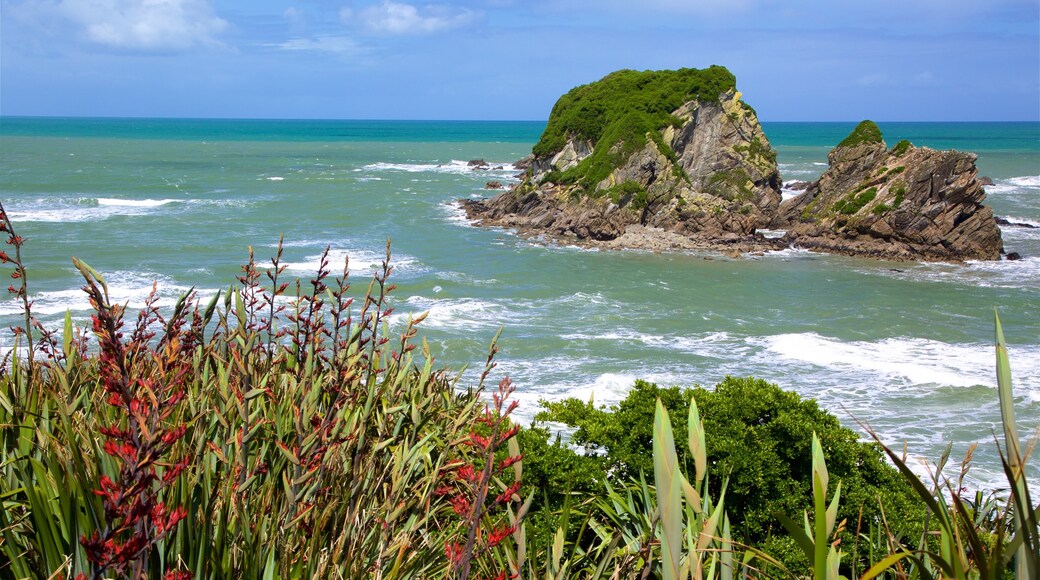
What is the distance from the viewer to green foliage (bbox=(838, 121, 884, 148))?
3591cm

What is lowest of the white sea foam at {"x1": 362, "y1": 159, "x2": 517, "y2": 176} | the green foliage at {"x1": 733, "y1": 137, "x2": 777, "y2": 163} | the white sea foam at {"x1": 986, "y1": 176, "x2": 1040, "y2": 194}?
the white sea foam at {"x1": 986, "y1": 176, "x2": 1040, "y2": 194}

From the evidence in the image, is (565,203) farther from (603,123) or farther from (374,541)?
(374,541)

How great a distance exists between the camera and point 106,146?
9725cm

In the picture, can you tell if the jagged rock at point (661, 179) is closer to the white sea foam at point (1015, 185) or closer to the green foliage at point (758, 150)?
the green foliage at point (758, 150)

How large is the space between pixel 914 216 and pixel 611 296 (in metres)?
14.0

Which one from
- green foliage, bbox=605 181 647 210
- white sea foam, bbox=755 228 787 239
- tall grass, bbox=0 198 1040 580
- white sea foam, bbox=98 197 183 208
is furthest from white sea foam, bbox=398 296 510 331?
white sea foam, bbox=98 197 183 208

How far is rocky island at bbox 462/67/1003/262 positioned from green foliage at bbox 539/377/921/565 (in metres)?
24.8

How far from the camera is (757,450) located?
6508 mm

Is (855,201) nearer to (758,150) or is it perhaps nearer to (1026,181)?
(758,150)

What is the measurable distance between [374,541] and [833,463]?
4263mm

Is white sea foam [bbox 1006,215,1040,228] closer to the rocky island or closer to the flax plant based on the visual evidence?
the rocky island

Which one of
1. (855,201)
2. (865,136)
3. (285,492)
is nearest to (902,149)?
(865,136)

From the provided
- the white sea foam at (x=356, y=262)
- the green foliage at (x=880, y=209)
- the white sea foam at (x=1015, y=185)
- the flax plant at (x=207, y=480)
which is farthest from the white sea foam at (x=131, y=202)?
the white sea foam at (x=1015, y=185)

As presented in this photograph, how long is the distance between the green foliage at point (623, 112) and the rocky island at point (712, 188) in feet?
0.23
